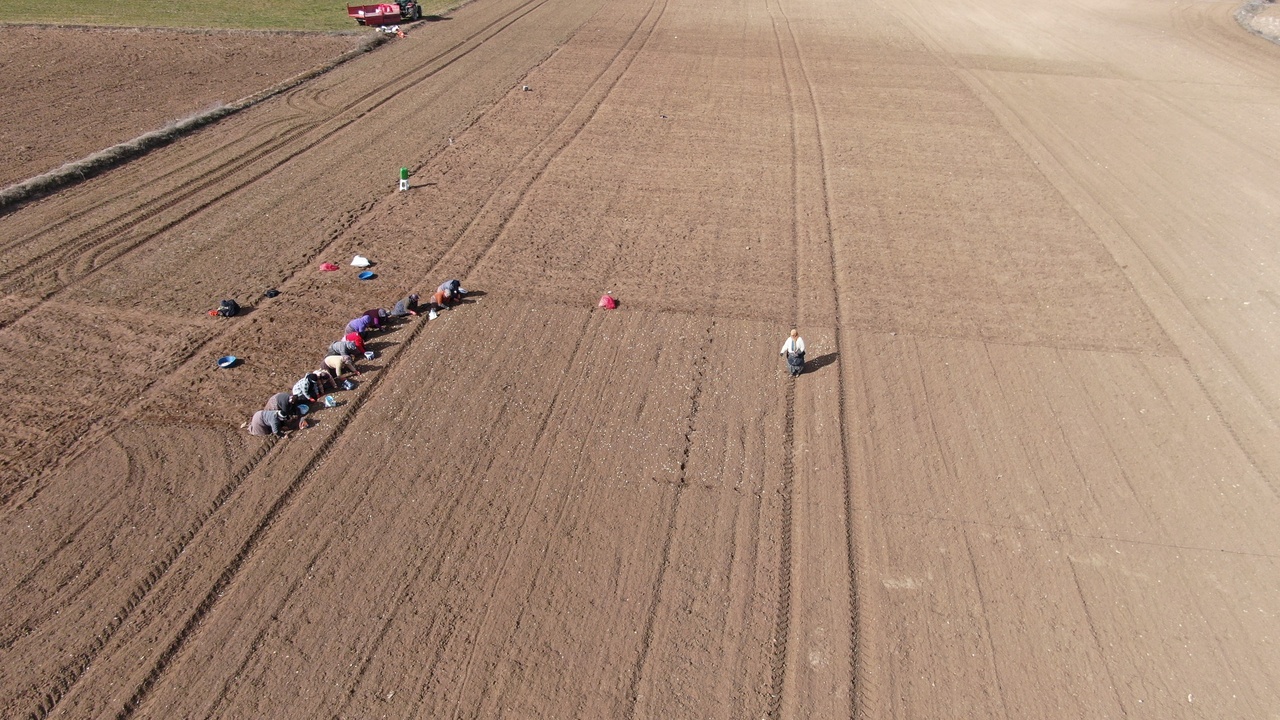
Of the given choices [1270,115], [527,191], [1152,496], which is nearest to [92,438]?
[527,191]

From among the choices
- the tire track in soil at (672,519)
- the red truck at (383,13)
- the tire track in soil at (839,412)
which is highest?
the red truck at (383,13)

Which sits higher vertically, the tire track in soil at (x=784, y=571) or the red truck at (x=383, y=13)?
the red truck at (x=383, y=13)

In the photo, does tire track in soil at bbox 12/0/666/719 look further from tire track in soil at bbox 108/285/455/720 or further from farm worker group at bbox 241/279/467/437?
farm worker group at bbox 241/279/467/437

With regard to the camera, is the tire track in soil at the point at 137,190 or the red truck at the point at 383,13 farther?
the red truck at the point at 383,13

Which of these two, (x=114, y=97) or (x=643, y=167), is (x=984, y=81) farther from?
(x=114, y=97)

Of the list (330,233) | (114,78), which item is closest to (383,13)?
(114,78)

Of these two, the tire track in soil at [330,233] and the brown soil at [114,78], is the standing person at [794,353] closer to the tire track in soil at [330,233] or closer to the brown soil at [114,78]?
the tire track in soil at [330,233]

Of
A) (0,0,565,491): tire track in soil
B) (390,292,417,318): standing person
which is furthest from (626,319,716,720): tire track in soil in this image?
(0,0,565,491): tire track in soil

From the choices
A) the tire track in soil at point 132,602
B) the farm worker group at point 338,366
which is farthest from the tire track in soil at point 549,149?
the tire track in soil at point 132,602
